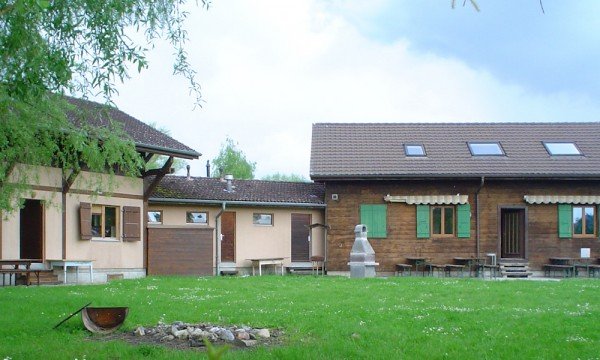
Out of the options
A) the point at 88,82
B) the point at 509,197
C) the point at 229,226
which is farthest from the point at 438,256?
the point at 88,82

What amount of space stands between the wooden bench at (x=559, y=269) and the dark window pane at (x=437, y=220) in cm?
380

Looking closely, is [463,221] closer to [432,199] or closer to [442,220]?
[442,220]

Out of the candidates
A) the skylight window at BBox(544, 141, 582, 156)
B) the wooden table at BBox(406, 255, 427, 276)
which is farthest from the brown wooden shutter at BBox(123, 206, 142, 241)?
the skylight window at BBox(544, 141, 582, 156)

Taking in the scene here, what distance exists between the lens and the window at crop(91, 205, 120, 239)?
887 inches

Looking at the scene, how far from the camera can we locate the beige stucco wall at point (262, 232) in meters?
26.5

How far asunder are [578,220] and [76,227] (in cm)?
1679

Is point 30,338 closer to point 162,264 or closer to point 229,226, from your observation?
point 162,264

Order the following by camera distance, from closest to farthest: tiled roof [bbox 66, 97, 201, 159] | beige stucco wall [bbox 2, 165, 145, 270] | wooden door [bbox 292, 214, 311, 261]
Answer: beige stucco wall [bbox 2, 165, 145, 270], tiled roof [bbox 66, 97, 201, 159], wooden door [bbox 292, 214, 311, 261]

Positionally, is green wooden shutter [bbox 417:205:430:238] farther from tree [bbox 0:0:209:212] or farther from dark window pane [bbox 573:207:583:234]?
tree [bbox 0:0:209:212]

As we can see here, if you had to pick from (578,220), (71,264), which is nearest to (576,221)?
(578,220)

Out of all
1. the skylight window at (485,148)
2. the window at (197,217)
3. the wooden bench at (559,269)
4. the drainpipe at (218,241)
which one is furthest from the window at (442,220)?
the window at (197,217)

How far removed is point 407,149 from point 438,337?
61.3 feet

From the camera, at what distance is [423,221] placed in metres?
26.6

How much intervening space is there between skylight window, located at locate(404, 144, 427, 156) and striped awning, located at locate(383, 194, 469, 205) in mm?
2032
